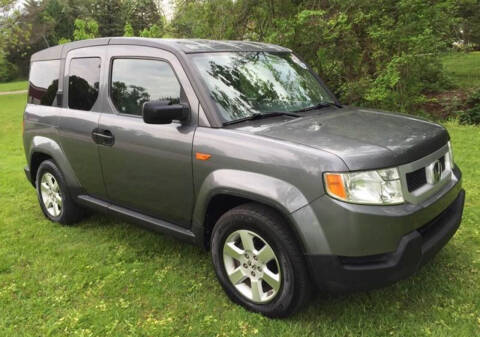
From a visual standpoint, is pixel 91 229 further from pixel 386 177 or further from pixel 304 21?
pixel 304 21

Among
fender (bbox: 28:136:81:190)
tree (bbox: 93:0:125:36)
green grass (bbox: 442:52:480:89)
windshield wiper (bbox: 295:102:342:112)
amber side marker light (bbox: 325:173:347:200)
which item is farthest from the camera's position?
tree (bbox: 93:0:125:36)

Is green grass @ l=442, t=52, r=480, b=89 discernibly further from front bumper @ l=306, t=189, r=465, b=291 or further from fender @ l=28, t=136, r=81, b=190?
fender @ l=28, t=136, r=81, b=190

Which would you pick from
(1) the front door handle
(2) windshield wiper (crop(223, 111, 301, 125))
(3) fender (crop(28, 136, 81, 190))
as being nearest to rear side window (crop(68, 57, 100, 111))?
(1) the front door handle

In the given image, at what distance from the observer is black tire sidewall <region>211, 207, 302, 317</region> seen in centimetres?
271

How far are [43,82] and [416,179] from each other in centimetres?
391

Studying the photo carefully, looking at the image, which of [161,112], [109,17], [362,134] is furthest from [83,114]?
[109,17]

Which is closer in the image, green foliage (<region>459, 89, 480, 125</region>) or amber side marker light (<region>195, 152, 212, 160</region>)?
amber side marker light (<region>195, 152, 212, 160</region>)

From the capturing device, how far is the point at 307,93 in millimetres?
3807

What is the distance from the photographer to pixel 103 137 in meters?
3.74

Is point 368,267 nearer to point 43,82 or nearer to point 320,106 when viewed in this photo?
point 320,106

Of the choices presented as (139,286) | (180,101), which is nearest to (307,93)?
(180,101)

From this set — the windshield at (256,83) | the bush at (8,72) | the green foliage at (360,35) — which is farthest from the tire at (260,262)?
the bush at (8,72)

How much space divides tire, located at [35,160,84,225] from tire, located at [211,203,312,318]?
85.2 inches

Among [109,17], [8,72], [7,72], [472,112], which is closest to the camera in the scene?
[472,112]
